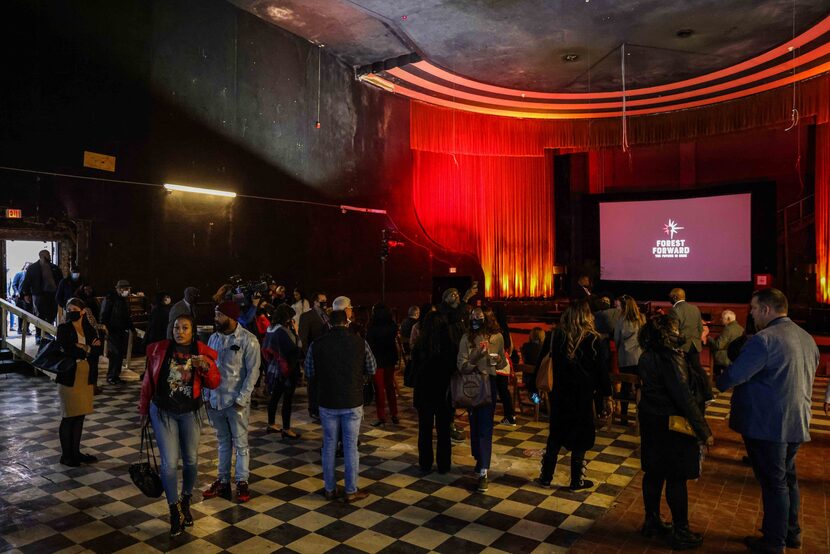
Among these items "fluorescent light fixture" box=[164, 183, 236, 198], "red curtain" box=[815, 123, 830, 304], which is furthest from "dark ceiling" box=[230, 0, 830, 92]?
"fluorescent light fixture" box=[164, 183, 236, 198]

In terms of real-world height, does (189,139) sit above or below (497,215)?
above

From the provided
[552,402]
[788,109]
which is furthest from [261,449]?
[788,109]

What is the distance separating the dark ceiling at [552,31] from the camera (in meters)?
Result: 9.20

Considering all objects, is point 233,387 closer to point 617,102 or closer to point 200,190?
point 200,190

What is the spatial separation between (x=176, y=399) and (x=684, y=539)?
10.3 ft

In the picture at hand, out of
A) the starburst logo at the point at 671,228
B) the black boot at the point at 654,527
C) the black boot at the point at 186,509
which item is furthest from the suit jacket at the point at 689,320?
the starburst logo at the point at 671,228

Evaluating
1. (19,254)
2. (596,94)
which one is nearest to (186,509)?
(19,254)

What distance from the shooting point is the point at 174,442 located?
11.5 feet

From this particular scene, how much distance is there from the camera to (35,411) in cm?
643

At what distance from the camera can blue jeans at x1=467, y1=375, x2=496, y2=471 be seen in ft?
14.0

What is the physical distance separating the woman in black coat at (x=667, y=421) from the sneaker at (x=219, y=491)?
2.88 metres

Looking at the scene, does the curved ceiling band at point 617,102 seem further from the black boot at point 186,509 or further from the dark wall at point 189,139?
the black boot at point 186,509

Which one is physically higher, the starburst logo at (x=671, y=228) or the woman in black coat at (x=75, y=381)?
the starburst logo at (x=671, y=228)

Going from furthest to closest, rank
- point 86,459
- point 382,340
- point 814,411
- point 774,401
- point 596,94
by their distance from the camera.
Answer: point 596,94
point 814,411
point 382,340
point 86,459
point 774,401
